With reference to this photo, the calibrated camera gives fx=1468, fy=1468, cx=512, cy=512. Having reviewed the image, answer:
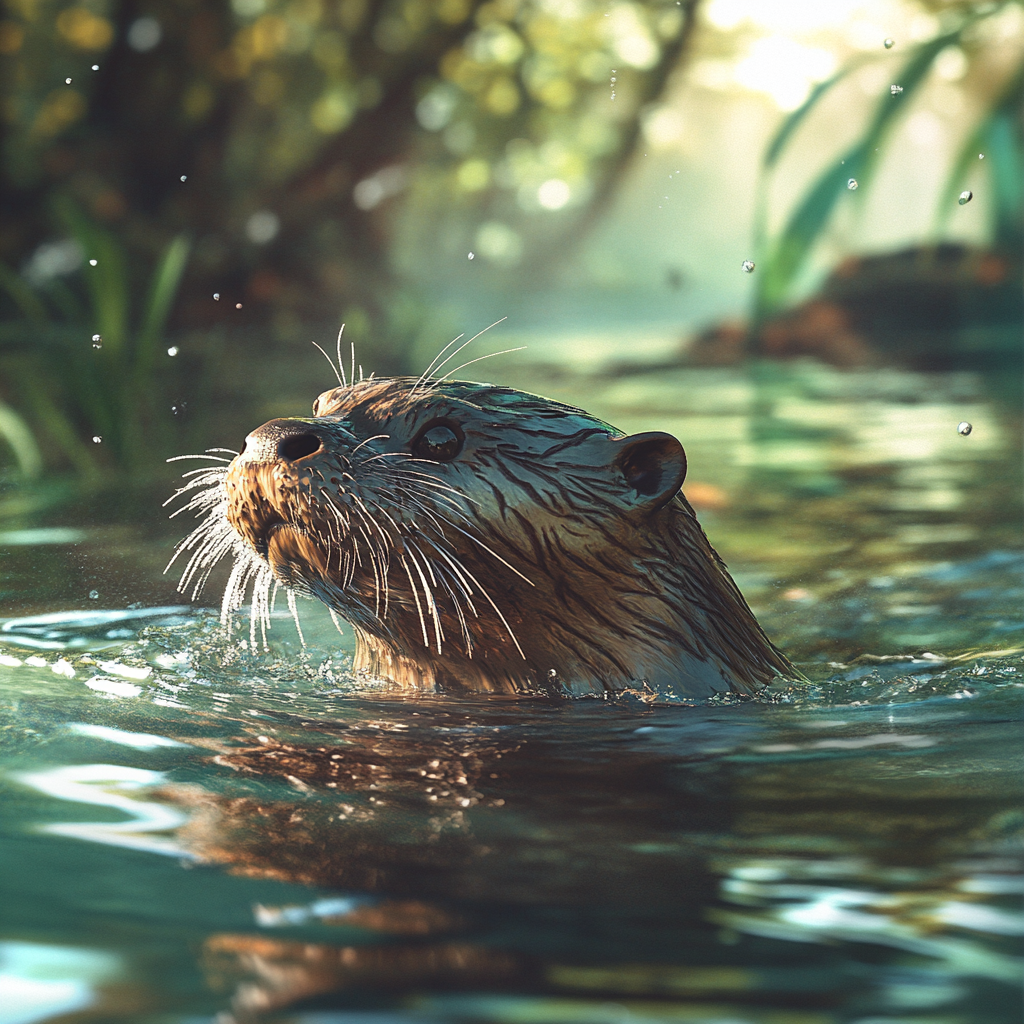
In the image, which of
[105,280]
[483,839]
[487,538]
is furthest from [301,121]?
[483,839]

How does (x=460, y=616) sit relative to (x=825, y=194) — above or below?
below

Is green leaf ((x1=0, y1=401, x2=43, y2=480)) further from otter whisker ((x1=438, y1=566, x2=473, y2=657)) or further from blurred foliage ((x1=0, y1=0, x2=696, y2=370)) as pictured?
otter whisker ((x1=438, y1=566, x2=473, y2=657))

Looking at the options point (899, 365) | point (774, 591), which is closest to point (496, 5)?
point (899, 365)

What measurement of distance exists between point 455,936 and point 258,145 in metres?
11.8

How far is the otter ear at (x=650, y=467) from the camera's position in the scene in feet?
9.96

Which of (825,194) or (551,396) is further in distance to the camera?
(551,396)

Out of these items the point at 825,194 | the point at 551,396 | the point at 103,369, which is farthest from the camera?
the point at 551,396

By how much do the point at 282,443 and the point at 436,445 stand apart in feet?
1.11

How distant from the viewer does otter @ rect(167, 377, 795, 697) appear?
114 inches

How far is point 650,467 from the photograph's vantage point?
310 centimetres

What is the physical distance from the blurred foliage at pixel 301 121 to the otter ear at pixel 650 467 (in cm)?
804

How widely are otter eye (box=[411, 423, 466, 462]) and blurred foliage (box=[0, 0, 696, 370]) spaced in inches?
317

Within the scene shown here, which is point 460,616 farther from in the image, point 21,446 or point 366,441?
point 21,446

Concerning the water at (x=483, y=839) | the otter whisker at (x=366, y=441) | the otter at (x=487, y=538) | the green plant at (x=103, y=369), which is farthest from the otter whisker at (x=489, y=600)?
the green plant at (x=103, y=369)
